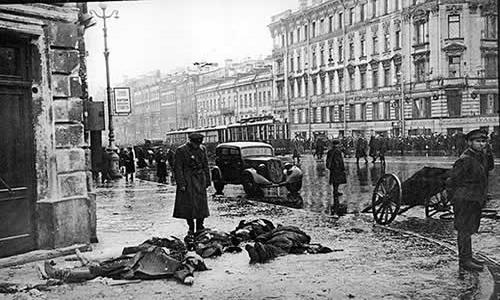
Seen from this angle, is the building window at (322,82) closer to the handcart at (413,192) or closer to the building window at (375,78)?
the building window at (375,78)

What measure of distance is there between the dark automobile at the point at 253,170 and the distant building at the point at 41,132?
862 centimetres

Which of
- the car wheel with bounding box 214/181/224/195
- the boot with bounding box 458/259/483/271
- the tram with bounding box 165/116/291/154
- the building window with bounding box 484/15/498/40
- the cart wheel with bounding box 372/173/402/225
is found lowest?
the car wheel with bounding box 214/181/224/195

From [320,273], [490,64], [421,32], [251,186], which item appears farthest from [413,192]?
[421,32]

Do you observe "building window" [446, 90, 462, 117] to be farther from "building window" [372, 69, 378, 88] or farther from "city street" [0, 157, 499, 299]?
"city street" [0, 157, 499, 299]

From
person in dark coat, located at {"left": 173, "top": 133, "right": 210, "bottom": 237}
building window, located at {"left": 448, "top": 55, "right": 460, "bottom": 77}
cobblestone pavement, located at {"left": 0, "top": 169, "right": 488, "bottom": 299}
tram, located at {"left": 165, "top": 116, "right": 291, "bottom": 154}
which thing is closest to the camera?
cobblestone pavement, located at {"left": 0, "top": 169, "right": 488, "bottom": 299}

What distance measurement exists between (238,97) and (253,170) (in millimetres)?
40842

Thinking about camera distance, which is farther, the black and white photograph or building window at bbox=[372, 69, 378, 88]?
building window at bbox=[372, 69, 378, 88]

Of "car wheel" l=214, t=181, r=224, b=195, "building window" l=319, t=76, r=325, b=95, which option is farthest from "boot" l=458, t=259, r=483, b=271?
"building window" l=319, t=76, r=325, b=95

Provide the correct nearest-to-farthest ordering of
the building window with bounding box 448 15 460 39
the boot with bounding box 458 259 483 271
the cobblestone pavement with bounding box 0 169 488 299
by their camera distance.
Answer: the cobblestone pavement with bounding box 0 169 488 299 < the boot with bounding box 458 259 483 271 < the building window with bounding box 448 15 460 39

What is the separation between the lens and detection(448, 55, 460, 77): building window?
41375 mm

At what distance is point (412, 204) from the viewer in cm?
1056

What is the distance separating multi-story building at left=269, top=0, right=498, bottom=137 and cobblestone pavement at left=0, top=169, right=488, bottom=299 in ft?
78.1

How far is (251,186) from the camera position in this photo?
17.1 metres

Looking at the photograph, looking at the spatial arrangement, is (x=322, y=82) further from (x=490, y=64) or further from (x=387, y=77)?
(x=490, y=64)
